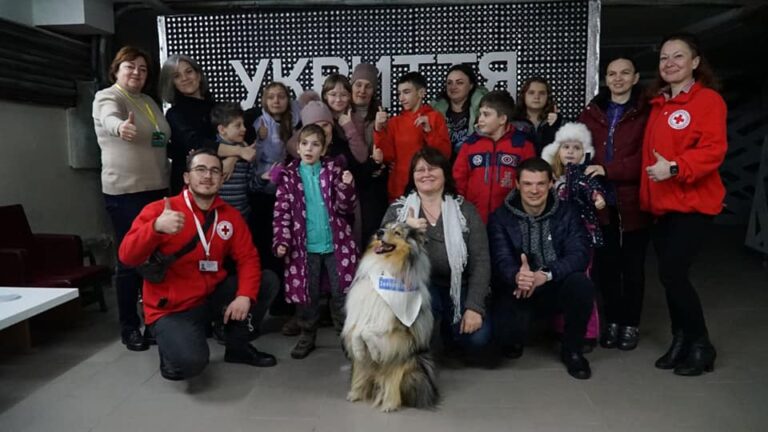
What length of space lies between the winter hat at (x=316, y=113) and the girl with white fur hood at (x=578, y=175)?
1.30m

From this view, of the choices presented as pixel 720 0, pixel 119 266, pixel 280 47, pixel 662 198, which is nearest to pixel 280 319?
pixel 119 266

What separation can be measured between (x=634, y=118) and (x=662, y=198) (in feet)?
1.71

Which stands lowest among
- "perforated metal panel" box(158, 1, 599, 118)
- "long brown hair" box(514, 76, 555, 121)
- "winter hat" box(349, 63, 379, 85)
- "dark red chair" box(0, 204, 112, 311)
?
"dark red chair" box(0, 204, 112, 311)

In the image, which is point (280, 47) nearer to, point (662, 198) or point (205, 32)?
point (205, 32)

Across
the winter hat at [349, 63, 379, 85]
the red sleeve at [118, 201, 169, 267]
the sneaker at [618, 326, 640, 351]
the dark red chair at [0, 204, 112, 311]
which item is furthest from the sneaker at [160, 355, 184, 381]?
the sneaker at [618, 326, 640, 351]

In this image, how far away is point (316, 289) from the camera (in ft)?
11.0

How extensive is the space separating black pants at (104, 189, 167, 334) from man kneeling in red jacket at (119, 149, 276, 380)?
527 mm

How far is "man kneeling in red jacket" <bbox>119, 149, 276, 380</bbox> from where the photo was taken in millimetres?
2811

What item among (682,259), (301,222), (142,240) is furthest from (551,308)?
(142,240)

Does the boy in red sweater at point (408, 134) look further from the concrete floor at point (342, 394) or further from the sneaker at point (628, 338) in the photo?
the sneaker at point (628, 338)

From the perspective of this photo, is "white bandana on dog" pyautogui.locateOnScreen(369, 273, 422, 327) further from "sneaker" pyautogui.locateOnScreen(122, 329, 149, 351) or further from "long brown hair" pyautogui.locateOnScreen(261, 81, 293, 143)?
"sneaker" pyautogui.locateOnScreen(122, 329, 149, 351)

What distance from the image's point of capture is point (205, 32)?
15.7ft

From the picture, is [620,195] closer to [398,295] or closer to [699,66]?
[699,66]

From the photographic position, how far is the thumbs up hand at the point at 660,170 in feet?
8.91
